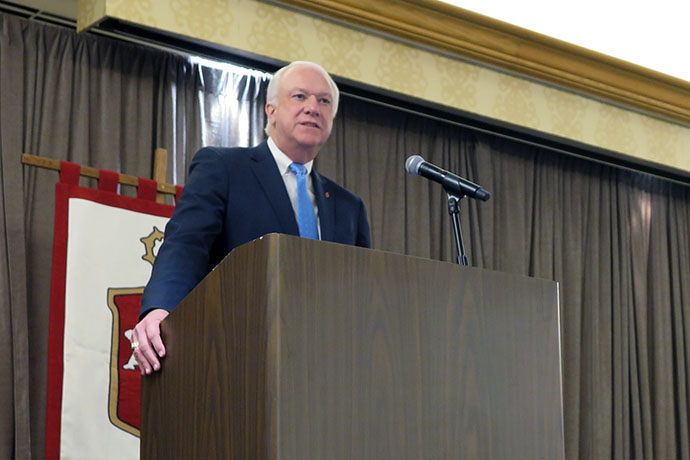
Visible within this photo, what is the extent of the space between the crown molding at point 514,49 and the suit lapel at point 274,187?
8.47 feet

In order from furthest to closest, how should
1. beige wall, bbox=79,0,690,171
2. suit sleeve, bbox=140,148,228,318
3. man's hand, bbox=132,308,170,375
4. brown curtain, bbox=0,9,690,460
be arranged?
beige wall, bbox=79,0,690,171, brown curtain, bbox=0,9,690,460, suit sleeve, bbox=140,148,228,318, man's hand, bbox=132,308,170,375

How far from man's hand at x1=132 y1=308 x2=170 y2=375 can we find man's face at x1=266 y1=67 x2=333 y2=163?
654 millimetres

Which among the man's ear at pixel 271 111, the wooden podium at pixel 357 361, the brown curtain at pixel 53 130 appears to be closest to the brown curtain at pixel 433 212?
the brown curtain at pixel 53 130

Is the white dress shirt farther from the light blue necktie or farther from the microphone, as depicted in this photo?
A: the microphone

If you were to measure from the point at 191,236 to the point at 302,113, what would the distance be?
0.47m

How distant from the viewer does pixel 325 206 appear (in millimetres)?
2406

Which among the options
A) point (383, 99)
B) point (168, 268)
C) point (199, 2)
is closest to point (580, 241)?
point (383, 99)

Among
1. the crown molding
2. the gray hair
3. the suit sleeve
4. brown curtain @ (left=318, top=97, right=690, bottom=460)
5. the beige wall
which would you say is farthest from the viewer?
brown curtain @ (left=318, top=97, right=690, bottom=460)

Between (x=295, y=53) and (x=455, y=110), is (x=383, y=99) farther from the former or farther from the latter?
(x=295, y=53)

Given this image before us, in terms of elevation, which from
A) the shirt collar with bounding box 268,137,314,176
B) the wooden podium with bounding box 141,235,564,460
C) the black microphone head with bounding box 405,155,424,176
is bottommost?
the wooden podium with bounding box 141,235,564,460

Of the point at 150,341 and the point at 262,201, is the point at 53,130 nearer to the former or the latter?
the point at 262,201

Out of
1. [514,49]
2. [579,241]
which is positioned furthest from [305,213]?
[579,241]

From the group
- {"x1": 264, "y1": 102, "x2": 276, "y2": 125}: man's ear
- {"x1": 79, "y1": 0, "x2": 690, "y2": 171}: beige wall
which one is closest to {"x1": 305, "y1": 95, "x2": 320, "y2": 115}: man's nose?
{"x1": 264, "y1": 102, "x2": 276, "y2": 125}: man's ear

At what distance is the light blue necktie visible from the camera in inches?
90.5
